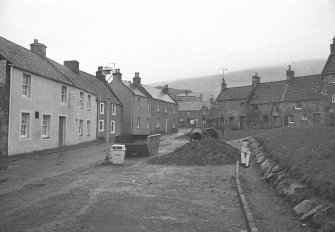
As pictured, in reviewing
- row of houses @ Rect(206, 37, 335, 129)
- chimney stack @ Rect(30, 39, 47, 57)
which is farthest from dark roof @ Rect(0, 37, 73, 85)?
row of houses @ Rect(206, 37, 335, 129)

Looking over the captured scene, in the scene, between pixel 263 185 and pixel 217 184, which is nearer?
pixel 263 185

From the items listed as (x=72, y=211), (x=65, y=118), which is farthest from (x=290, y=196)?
(x=65, y=118)

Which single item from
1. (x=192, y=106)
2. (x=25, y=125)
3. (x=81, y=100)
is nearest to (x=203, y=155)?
(x=25, y=125)

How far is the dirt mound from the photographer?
19.4 meters

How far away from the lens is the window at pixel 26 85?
24.5 metres

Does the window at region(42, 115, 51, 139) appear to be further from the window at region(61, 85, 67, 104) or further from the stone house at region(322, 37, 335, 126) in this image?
the stone house at region(322, 37, 335, 126)

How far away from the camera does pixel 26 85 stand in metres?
24.7

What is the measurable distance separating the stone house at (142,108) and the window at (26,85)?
2658 cm

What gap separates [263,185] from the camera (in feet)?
38.7

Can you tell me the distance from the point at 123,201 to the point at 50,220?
8.04ft

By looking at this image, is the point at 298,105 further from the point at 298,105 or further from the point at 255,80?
the point at 255,80

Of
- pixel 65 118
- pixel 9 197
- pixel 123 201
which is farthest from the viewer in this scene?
pixel 65 118

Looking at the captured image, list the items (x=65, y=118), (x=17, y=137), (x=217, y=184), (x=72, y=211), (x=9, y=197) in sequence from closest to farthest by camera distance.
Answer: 1. (x=72, y=211)
2. (x=9, y=197)
3. (x=217, y=184)
4. (x=17, y=137)
5. (x=65, y=118)

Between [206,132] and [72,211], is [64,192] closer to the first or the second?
[72,211]
